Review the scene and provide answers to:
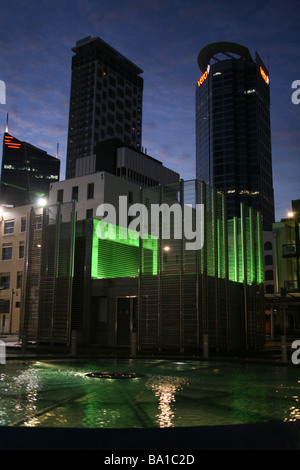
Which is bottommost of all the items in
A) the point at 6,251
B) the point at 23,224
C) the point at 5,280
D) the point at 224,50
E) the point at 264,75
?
the point at 5,280

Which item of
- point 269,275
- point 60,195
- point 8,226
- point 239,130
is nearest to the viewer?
point 60,195

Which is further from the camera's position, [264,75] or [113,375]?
[264,75]

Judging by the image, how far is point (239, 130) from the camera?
18488 centimetres

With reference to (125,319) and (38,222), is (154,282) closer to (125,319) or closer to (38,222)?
(125,319)

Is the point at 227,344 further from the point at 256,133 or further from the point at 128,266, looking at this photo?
the point at 256,133

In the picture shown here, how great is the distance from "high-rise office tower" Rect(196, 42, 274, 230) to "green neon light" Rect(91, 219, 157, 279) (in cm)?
14888

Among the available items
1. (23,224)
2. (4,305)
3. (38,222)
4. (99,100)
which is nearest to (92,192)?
(23,224)

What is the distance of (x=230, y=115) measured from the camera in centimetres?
18900

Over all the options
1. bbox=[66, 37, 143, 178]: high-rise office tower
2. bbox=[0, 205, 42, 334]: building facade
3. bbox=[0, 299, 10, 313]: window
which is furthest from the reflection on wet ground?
bbox=[66, 37, 143, 178]: high-rise office tower

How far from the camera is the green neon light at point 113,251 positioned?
1201 inches

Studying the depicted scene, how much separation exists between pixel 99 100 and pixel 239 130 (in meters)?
60.0

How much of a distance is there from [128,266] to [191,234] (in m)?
11.1

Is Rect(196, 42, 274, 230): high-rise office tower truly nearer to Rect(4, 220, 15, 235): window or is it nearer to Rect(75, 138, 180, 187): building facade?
Rect(75, 138, 180, 187): building facade
